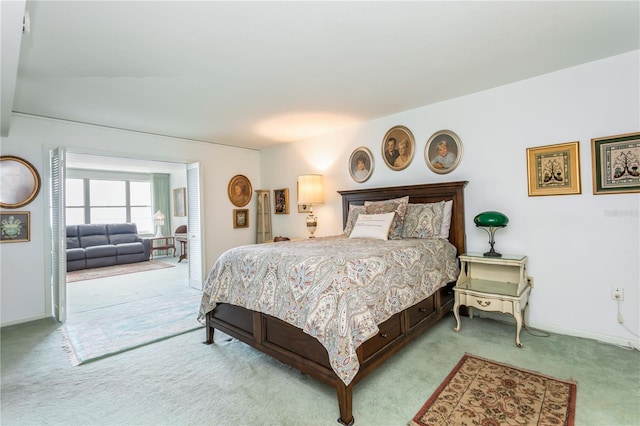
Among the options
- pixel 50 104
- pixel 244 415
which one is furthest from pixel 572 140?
pixel 50 104

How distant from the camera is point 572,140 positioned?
276 cm

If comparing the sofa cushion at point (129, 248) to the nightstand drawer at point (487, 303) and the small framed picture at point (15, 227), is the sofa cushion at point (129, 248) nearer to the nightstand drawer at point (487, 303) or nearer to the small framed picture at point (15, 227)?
the small framed picture at point (15, 227)

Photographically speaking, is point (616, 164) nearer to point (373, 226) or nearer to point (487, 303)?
point (487, 303)

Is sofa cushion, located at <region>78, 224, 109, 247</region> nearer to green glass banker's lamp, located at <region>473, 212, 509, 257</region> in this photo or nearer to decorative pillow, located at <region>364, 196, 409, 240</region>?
decorative pillow, located at <region>364, 196, 409, 240</region>

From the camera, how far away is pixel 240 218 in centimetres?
568

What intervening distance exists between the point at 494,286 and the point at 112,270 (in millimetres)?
7445

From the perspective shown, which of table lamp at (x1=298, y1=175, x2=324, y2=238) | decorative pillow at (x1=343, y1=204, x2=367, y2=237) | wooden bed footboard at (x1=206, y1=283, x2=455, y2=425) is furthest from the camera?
table lamp at (x1=298, y1=175, x2=324, y2=238)

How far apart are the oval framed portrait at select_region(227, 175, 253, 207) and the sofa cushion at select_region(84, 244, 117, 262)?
3.97 meters

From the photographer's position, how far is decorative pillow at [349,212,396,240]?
10.6 feet

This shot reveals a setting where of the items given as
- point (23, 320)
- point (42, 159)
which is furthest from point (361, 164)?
point (23, 320)

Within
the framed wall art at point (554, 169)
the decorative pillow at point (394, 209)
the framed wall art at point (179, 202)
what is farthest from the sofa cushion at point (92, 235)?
the framed wall art at point (554, 169)

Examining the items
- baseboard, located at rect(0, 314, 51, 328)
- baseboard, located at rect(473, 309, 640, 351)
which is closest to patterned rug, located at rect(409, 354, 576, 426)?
baseboard, located at rect(473, 309, 640, 351)

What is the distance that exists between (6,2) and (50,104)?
2.47m

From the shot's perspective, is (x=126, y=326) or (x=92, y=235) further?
(x=92, y=235)
